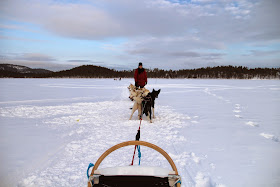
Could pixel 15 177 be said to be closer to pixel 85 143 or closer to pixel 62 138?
pixel 85 143

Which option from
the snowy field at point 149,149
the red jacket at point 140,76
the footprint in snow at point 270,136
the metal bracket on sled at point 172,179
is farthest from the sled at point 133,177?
the red jacket at point 140,76

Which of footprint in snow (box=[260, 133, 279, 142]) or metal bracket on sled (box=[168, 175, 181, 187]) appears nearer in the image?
metal bracket on sled (box=[168, 175, 181, 187])

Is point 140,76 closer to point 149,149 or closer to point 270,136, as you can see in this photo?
point 149,149

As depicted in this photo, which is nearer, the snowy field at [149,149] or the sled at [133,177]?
the sled at [133,177]

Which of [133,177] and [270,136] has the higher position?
[133,177]

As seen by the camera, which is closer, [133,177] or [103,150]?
[133,177]

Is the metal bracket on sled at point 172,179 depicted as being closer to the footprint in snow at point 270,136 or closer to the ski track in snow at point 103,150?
the ski track in snow at point 103,150

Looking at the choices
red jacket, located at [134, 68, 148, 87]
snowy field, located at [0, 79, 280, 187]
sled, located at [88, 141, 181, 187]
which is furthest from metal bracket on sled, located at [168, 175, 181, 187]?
red jacket, located at [134, 68, 148, 87]

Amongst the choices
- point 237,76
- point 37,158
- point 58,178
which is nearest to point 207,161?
point 58,178

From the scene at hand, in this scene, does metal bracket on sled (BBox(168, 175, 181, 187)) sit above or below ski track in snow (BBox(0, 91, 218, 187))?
above

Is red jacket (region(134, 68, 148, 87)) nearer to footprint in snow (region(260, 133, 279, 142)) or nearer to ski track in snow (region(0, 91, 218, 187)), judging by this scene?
ski track in snow (region(0, 91, 218, 187))

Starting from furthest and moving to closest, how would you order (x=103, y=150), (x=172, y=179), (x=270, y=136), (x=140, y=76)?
(x=140, y=76), (x=270, y=136), (x=103, y=150), (x=172, y=179)

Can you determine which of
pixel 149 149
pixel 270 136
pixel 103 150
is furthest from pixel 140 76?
pixel 270 136

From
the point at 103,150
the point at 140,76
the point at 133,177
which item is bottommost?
the point at 103,150
